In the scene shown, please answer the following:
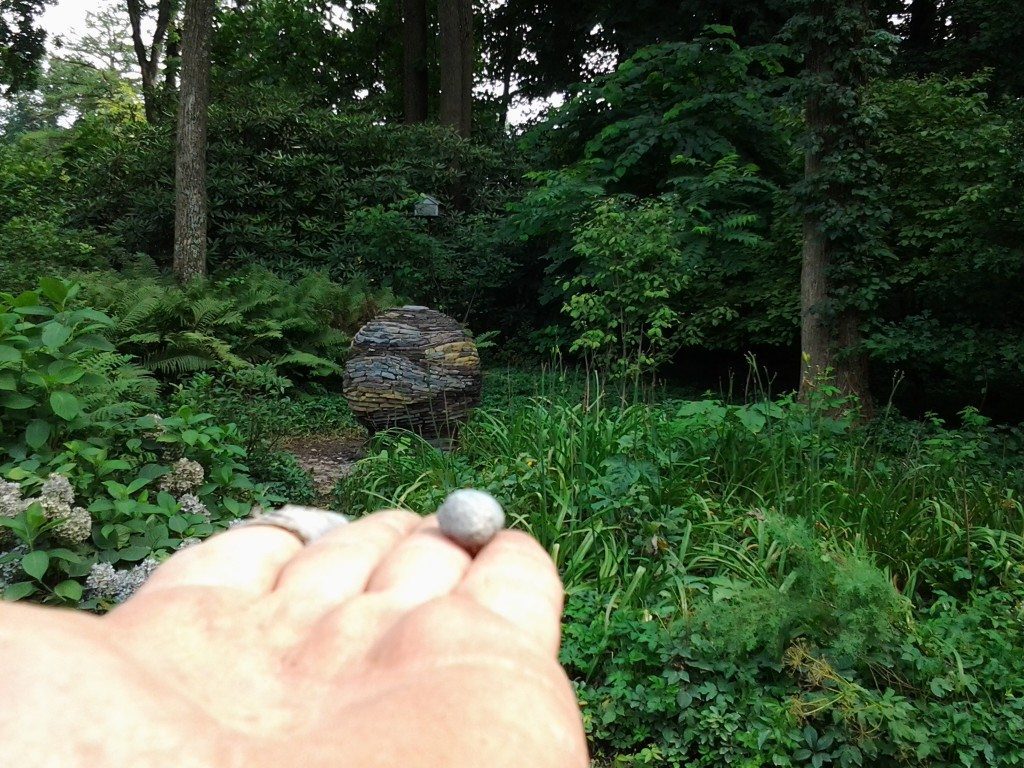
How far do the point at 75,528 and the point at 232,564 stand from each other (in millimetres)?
2440

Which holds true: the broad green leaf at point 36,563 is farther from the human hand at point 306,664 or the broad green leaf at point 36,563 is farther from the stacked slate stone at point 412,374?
→ the stacked slate stone at point 412,374

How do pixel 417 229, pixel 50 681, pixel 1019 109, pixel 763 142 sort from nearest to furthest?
1. pixel 50 681
2. pixel 1019 109
3. pixel 763 142
4. pixel 417 229

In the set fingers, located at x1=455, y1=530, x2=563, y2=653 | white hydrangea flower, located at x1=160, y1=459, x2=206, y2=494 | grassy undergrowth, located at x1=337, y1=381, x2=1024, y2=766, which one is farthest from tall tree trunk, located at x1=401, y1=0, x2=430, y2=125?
fingers, located at x1=455, y1=530, x2=563, y2=653

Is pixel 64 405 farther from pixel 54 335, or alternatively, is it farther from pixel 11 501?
pixel 11 501

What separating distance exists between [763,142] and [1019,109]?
10.8 feet

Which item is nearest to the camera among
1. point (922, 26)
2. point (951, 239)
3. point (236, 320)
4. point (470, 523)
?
point (470, 523)

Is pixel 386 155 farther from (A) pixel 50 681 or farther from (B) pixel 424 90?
(A) pixel 50 681

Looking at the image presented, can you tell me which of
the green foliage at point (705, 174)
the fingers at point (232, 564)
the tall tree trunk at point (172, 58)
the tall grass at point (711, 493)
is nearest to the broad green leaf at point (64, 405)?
the tall grass at point (711, 493)

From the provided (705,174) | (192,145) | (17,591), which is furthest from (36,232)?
(705,174)

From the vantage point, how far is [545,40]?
53.1ft

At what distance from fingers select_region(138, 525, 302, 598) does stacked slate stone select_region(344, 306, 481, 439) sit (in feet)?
15.6

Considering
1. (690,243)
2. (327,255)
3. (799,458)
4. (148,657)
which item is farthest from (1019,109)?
(327,255)

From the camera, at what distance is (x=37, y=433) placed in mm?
3316

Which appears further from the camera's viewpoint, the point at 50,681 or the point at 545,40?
the point at 545,40
